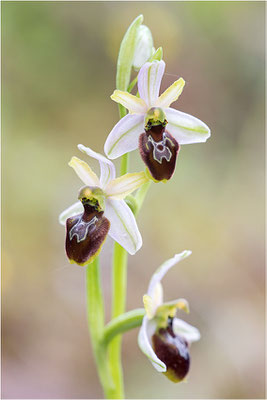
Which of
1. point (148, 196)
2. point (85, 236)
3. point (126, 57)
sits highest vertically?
point (148, 196)

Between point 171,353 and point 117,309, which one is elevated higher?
point 117,309

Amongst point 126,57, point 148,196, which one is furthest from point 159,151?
point 148,196

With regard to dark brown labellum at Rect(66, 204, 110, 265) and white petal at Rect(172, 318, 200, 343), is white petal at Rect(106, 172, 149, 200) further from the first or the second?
white petal at Rect(172, 318, 200, 343)

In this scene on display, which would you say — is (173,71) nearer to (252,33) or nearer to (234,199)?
(252,33)

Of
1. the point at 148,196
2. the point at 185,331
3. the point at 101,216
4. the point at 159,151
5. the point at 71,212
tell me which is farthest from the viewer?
the point at 148,196

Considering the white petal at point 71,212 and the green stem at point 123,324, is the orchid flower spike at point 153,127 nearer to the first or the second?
the white petal at point 71,212

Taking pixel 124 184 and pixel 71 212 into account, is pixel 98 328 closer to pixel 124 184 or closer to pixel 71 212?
pixel 71 212

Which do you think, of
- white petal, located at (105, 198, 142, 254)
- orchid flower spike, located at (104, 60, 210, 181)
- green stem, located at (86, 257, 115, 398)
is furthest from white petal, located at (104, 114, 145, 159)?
green stem, located at (86, 257, 115, 398)

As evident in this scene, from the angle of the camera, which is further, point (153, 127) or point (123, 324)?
point (123, 324)
